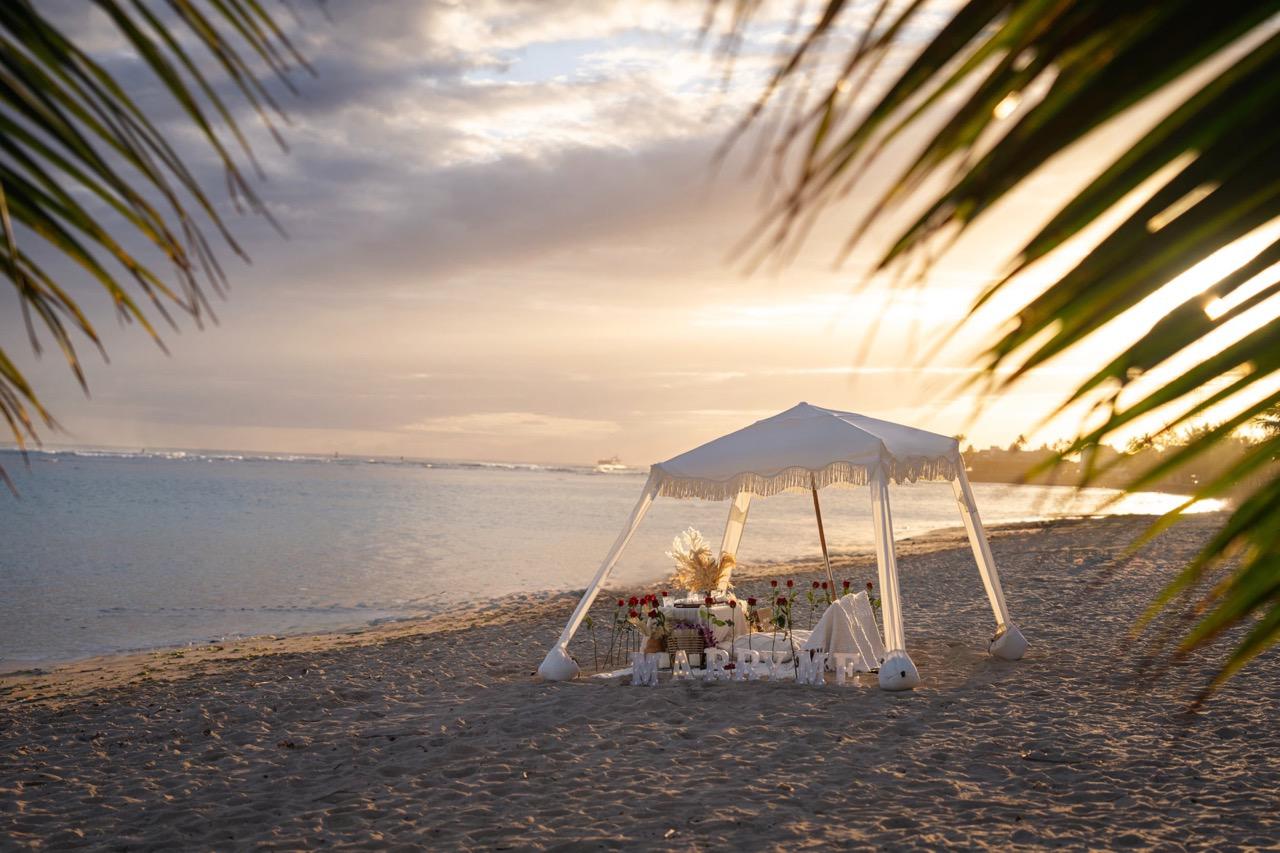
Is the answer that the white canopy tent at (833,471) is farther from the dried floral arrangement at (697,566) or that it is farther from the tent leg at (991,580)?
the dried floral arrangement at (697,566)

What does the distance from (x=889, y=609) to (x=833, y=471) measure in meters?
1.39

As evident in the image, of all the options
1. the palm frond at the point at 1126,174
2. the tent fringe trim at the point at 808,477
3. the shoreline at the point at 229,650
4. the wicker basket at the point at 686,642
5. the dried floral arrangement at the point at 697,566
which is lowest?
the shoreline at the point at 229,650

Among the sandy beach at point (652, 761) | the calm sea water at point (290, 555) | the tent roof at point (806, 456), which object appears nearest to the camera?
the sandy beach at point (652, 761)

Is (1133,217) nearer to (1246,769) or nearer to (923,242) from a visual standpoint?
(923,242)

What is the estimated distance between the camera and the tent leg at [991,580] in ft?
31.6

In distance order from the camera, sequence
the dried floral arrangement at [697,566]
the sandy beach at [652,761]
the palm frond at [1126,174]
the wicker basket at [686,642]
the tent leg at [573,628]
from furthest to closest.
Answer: the dried floral arrangement at [697,566] < the wicker basket at [686,642] < the tent leg at [573,628] < the sandy beach at [652,761] < the palm frond at [1126,174]

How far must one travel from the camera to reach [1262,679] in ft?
29.1

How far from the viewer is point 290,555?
3048cm

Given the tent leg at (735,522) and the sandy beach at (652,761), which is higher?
the tent leg at (735,522)

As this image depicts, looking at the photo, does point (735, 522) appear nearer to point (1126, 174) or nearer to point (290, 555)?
point (1126, 174)

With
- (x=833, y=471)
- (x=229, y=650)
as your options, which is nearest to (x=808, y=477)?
(x=833, y=471)

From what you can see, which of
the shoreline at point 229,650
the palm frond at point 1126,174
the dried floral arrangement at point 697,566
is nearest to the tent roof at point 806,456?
the dried floral arrangement at point 697,566

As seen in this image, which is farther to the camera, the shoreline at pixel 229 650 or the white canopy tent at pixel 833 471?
the shoreline at pixel 229 650

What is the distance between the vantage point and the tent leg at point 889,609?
8.37m
